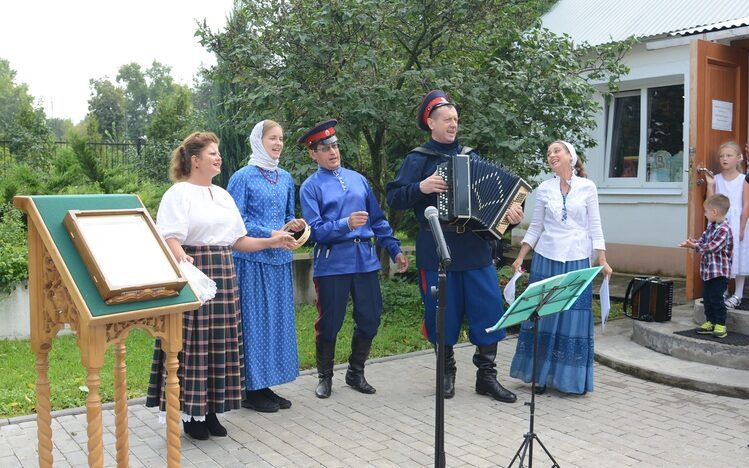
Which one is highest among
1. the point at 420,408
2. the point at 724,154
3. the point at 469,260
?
the point at 724,154

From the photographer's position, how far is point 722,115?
25.9 ft

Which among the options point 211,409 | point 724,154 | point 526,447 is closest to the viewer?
point 526,447

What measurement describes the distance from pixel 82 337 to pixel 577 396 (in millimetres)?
3946

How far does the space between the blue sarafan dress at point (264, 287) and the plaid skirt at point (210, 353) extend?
12.3 inches

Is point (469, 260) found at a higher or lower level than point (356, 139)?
lower

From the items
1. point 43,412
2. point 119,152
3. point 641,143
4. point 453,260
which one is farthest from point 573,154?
point 119,152

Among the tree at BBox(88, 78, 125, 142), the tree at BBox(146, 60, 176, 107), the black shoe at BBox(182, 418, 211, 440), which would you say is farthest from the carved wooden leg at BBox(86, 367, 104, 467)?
the tree at BBox(146, 60, 176, 107)

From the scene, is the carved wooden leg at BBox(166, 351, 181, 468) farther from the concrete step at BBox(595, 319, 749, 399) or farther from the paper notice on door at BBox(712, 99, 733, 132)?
the paper notice on door at BBox(712, 99, 733, 132)

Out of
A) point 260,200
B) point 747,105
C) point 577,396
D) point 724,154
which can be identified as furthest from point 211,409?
point 747,105

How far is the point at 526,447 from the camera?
13.2ft

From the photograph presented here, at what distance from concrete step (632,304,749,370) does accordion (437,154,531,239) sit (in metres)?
2.49

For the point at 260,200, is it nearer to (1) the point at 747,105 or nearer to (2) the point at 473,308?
(2) the point at 473,308

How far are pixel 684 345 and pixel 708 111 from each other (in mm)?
2592

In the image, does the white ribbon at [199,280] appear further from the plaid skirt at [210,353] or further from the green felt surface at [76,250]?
the green felt surface at [76,250]
